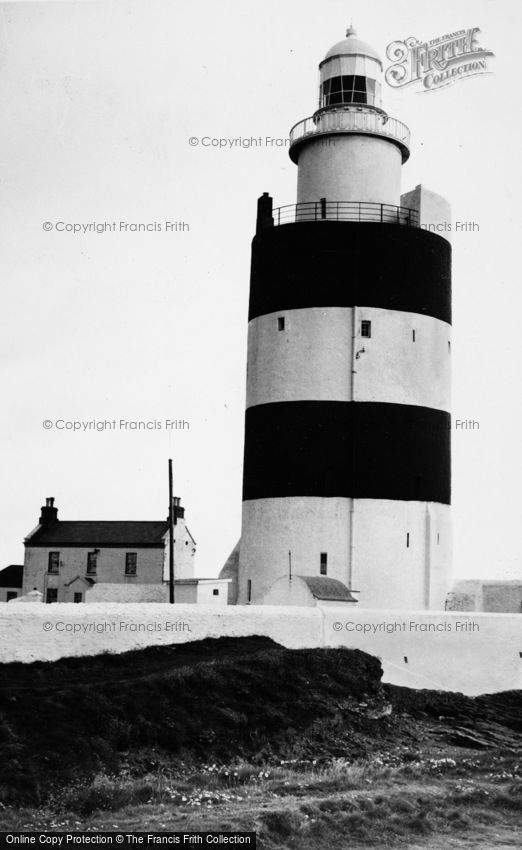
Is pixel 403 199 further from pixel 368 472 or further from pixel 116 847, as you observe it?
pixel 116 847

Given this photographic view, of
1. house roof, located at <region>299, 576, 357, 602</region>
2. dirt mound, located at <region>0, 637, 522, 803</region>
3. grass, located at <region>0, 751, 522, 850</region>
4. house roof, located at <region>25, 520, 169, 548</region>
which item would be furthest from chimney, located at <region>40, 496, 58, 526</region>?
grass, located at <region>0, 751, 522, 850</region>

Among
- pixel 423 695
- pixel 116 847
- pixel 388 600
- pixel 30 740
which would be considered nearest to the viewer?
pixel 116 847

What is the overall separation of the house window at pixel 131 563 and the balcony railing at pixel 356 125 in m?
14.9

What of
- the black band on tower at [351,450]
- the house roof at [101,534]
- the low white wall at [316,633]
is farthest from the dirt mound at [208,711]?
the house roof at [101,534]

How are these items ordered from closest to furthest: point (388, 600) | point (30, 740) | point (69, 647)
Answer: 1. point (30, 740)
2. point (69, 647)
3. point (388, 600)

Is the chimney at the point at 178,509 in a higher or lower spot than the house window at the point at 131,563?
higher

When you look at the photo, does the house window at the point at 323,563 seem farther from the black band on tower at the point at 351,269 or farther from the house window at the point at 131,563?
the house window at the point at 131,563

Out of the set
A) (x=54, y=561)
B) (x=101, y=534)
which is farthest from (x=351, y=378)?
(x=54, y=561)

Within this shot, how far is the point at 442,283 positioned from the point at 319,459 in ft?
15.4

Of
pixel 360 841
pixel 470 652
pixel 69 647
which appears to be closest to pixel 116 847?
pixel 360 841

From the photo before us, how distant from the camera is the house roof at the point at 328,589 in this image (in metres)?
22.0

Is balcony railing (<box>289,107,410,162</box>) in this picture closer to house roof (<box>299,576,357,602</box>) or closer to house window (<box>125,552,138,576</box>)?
house roof (<box>299,576,357,602</box>)

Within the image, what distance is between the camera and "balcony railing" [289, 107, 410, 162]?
Answer: 25.3m

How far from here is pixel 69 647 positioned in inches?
730
